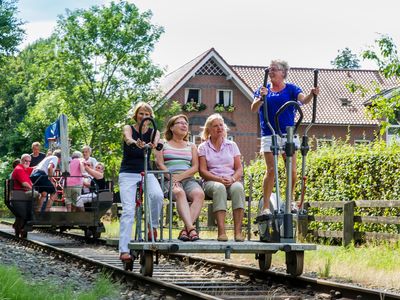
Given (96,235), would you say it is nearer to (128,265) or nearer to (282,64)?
(128,265)

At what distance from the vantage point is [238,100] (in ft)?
192

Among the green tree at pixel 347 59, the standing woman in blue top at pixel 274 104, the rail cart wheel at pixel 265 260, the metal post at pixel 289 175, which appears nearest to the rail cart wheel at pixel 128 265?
the rail cart wheel at pixel 265 260

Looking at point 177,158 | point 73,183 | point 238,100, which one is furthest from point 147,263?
point 238,100

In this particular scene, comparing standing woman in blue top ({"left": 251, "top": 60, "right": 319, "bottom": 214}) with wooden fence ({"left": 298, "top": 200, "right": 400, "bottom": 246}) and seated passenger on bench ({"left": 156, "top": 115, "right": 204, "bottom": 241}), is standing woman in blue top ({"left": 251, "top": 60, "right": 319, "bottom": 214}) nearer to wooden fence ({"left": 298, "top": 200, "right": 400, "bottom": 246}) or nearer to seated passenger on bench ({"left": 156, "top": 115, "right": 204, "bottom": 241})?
seated passenger on bench ({"left": 156, "top": 115, "right": 204, "bottom": 241})

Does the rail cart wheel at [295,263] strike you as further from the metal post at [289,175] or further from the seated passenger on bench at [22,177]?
the seated passenger on bench at [22,177]

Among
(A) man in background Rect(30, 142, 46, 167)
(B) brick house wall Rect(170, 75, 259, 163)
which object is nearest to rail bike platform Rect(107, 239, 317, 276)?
(A) man in background Rect(30, 142, 46, 167)

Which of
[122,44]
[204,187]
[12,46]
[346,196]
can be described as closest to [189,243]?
[204,187]

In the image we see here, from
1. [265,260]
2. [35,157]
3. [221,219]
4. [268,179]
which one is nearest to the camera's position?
[221,219]

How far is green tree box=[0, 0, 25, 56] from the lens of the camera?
3056cm

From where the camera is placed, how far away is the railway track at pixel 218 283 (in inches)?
353

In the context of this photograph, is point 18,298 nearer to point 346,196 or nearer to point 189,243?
point 189,243

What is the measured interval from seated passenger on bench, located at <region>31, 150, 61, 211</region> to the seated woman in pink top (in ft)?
27.2

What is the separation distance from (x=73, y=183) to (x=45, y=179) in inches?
22.3

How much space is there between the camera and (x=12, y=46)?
30781mm
